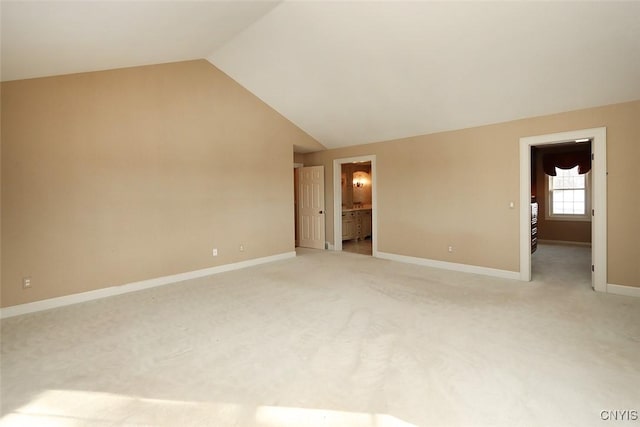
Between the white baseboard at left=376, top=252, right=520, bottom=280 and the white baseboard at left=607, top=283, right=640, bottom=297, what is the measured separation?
101cm

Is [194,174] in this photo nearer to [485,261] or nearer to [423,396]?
[423,396]

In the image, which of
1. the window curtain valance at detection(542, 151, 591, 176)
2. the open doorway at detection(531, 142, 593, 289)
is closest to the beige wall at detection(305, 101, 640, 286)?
the open doorway at detection(531, 142, 593, 289)

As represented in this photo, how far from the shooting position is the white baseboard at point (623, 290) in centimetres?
386

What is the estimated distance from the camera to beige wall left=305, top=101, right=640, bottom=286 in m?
3.88

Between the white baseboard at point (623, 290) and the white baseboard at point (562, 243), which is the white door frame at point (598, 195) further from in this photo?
the white baseboard at point (562, 243)

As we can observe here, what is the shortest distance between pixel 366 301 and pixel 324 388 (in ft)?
5.95

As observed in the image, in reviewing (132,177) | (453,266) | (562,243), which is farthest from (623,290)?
(132,177)

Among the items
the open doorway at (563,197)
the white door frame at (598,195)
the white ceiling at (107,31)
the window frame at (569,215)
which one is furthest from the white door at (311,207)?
the window frame at (569,215)

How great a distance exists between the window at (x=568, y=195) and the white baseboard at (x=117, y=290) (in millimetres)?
7512

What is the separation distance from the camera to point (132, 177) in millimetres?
4445

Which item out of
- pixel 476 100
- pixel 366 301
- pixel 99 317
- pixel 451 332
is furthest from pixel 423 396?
pixel 476 100

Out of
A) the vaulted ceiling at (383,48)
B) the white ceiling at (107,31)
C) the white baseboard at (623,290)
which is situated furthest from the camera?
the white baseboard at (623,290)

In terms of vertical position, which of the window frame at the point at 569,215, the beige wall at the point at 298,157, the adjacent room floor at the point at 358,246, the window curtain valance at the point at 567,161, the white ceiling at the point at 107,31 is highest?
the white ceiling at the point at 107,31

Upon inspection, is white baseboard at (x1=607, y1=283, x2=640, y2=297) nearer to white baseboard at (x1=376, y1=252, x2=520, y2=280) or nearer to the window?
white baseboard at (x1=376, y1=252, x2=520, y2=280)
